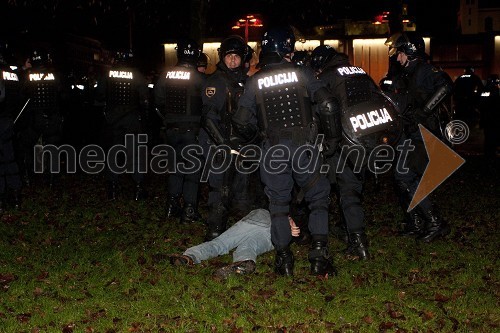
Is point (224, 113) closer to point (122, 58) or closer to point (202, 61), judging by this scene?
point (202, 61)

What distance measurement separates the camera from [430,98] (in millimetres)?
6902

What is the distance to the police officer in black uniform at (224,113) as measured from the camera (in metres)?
6.91

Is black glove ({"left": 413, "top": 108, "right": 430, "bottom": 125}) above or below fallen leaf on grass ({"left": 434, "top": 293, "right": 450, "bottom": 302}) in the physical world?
above

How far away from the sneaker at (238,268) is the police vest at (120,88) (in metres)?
4.53

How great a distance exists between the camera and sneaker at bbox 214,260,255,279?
5.85m

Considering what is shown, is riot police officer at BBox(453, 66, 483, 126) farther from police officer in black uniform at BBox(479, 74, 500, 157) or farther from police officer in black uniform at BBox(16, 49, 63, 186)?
police officer in black uniform at BBox(16, 49, 63, 186)

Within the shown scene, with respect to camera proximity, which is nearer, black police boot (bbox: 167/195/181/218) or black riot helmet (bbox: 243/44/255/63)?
black riot helmet (bbox: 243/44/255/63)

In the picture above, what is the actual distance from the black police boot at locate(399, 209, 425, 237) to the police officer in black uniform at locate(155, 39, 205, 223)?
276cm

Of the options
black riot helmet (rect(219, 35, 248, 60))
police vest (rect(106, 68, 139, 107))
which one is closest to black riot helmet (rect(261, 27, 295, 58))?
black riot helmet (rect(219, 35, 248, 60))

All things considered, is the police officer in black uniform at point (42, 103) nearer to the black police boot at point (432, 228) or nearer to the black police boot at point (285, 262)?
the black police boot at point (285, 262)

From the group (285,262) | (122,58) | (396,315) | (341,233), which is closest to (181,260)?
(285,262)

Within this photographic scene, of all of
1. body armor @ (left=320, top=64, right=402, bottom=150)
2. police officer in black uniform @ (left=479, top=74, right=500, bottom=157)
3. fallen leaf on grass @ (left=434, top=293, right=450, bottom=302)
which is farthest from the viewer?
police officer in black uniform @ (left=479, top=74, right=500, bottom=157)

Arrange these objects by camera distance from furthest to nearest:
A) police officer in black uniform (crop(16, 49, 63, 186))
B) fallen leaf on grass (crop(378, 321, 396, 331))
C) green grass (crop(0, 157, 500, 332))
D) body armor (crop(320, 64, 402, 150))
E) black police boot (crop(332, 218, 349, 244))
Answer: police officer in black uniform (crop(16, 49, 63, 186))
black police boot (crop(332, 218, 349, 244))
body armor (crop(320, 64, 402, 150))
green grass (crop(0, 157, 500, 332))
fallen leaf on grass (crop(378, 321, 396, 331))

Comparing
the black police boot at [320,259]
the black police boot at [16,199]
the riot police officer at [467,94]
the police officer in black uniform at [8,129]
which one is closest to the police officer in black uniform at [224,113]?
the black police boot at [320,259]
